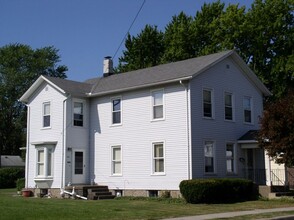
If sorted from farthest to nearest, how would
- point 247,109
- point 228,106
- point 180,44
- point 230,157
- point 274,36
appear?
point 180,44, point 274,36, point 247,109, point 228,106, point 230,157

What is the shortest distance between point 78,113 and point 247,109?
10.9 meters

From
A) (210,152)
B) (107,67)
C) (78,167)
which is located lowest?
(78,167)

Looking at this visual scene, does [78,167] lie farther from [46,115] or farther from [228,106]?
[228,106]

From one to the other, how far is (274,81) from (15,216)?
32.9 meters

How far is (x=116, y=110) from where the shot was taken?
2905cm

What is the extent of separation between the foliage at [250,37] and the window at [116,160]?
1801 cm

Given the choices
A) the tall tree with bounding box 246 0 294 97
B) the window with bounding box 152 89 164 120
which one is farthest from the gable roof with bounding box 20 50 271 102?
the tall tree with bounding box 246 0 294 97

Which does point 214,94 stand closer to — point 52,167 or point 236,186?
point 236,186

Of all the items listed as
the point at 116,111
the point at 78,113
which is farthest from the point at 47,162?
the point at 116,111

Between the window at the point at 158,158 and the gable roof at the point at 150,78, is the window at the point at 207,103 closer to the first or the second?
the gable roof at the point at 150,78

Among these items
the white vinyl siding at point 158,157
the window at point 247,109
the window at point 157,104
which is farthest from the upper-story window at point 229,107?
the white vinyl siding at point 158,157

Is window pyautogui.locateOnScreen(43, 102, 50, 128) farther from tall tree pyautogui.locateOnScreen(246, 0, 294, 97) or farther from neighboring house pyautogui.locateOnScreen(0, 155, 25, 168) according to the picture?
neighboring house pyautogui.locateOnScreen(0, 155, 25, 168)

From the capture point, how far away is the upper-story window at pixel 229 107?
1109 inches

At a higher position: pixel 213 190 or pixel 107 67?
pixel 107 67
